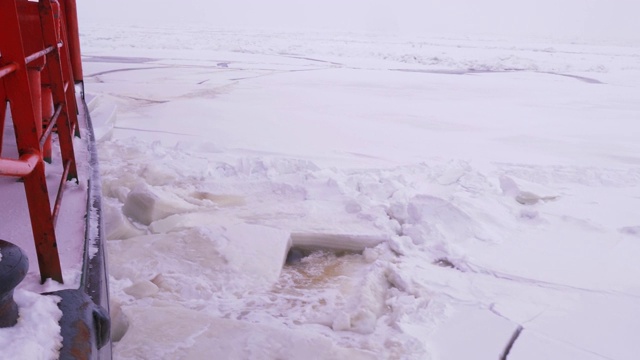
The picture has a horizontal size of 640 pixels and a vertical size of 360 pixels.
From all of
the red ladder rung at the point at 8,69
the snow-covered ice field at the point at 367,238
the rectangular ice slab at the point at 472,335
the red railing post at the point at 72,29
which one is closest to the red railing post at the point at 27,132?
the red ladder rung at the point at 8,69

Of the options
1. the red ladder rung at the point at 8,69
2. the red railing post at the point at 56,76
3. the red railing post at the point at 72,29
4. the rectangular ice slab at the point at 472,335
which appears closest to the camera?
the red ladder rung at the point at 8,69

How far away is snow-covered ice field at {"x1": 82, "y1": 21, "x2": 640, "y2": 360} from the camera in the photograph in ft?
7.45

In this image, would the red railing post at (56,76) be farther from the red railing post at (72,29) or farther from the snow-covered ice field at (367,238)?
the red railing post at (72,29)

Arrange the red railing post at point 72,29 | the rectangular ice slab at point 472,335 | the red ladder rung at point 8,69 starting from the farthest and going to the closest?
the red railing post at point 72,29 < the rectangular ice slab at point 472,335 < the red ladder rung at point 8,69

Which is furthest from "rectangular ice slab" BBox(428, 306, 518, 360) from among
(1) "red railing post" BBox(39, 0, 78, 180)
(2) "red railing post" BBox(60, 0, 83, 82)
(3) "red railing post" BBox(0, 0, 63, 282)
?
(2) "red railing post" BBox(60, 0, 83, 82)

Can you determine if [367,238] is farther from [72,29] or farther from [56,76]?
[72,29]

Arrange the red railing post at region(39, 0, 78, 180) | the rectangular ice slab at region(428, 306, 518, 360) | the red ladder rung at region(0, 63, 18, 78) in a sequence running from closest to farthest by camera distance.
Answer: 1. the red ladder rung at region(0, 63, 18, 78)
2. the red railing post at region(39, 0, 78, 180)
3. the rectangular ice slab at region(428, 306, 518, 360)

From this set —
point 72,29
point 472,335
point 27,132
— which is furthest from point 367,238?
point 72,29

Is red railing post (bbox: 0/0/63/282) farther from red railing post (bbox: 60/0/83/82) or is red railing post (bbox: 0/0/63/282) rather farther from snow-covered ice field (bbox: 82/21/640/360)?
red railing post (bbox: 60/0/83/82)

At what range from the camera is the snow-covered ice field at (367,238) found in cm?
227

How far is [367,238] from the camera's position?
321 cm

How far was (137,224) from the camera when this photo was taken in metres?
3.26

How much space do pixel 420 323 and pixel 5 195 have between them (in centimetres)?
190

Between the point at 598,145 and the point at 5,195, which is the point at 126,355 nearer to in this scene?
the point at 5,195
